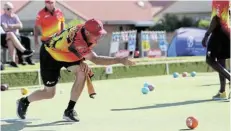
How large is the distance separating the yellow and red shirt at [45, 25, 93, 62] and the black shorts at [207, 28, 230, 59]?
243 cm

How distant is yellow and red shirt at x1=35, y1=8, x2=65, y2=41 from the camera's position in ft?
32.4

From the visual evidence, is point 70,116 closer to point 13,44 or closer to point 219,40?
point 219,40

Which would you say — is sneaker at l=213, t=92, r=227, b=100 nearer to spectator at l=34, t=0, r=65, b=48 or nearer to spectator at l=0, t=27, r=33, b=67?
spectator at l=34, t=0, r=65, b=48

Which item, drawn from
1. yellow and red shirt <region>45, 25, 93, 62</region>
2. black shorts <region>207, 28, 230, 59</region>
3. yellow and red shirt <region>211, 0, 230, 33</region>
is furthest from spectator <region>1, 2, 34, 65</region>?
yellow and red shirt <region>45, 25, 93, 62</region>

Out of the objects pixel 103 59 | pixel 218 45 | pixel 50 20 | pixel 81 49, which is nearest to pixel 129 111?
pixel 103 59

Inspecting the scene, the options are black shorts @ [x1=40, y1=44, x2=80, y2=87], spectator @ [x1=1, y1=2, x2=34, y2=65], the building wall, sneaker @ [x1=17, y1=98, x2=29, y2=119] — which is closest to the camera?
black shorts @ [x1=40, y1=44, x2=80, y2=87]

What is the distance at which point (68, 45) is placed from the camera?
5516 millimetres

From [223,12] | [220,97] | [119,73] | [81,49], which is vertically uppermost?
[223,12]

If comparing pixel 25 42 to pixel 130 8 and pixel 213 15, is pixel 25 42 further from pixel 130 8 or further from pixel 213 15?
pixel 130 8

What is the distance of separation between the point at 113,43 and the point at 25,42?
6104 mm

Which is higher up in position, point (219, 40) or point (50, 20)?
point (50, 20)

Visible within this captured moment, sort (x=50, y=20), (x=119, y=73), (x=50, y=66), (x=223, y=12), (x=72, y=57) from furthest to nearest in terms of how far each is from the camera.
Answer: (x=119, y=73), (x=50, y=20), (x=223, y=12), (x=50, y=66), (x=72, y=57)

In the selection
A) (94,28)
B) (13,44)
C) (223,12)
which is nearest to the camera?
(94,28)

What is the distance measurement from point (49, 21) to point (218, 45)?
146 inches
